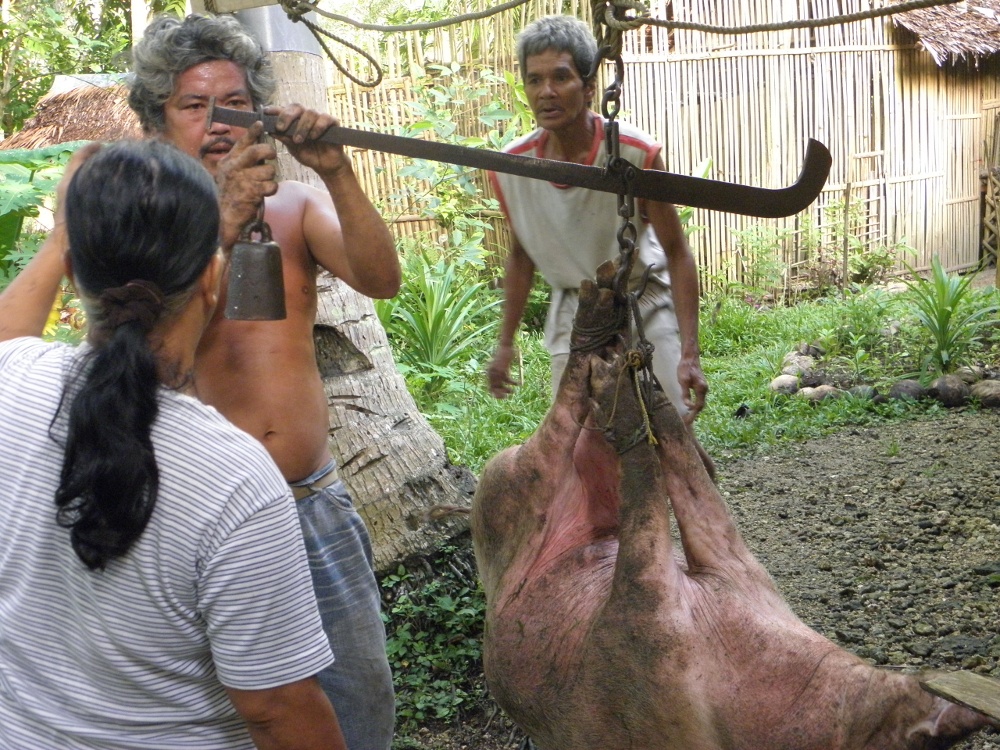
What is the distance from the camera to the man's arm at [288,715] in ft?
4.57

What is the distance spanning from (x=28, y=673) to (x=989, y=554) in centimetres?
387

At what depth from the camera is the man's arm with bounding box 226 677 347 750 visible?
139 centimetres

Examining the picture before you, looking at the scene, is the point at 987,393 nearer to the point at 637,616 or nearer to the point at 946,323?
the point at 946,323

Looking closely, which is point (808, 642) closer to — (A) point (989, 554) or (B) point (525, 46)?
(B) point (525, 46)

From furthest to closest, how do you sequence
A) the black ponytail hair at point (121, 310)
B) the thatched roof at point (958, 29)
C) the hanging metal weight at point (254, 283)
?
1. the thatched roof at point (958, 29)
2. the hanging metal weight at point (254, 283)
3. the black ponytail hair at point (121, 310)

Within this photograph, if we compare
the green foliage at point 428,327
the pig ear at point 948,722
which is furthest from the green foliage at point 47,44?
the pig ear at point 948,722

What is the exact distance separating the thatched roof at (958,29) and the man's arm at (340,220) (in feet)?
33.4

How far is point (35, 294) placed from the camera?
178 cm

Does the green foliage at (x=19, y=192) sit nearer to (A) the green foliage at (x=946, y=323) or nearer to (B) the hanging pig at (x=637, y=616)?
(B) the hanging pig at (x=637, y=616)

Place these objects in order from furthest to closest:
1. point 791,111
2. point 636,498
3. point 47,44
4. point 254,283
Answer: point 47,44 < point 791,111 < point 636,498 < point 254,283

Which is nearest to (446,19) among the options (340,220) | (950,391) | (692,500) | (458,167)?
(340,220)

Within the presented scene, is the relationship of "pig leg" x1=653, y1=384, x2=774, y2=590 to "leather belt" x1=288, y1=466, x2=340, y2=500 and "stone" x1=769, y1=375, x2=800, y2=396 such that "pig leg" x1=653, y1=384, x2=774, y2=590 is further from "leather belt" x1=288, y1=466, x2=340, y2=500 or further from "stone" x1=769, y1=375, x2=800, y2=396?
"stone" x1=769, y1=375, x2=800, y2=396

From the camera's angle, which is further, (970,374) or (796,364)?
(796,364)

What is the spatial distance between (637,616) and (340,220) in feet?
3.48
